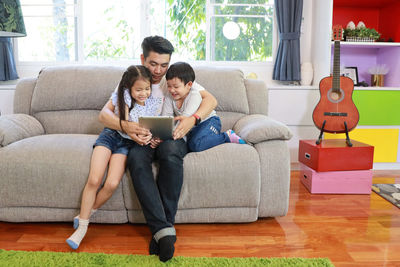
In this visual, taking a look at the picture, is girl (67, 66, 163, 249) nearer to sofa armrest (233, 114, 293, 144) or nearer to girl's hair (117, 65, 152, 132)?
girl's hair (117, 65, 152, 132)

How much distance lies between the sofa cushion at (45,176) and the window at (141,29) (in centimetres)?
203

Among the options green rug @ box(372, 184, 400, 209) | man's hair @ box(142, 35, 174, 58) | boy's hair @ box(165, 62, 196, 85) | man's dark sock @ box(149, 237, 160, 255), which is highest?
man's hair @ box(142, 35, 174, 58)

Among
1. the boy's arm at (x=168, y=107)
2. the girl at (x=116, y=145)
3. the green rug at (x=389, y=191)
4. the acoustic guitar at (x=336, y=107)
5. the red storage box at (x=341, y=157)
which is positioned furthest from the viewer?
the acoustic guitar at (x=336, y=107)

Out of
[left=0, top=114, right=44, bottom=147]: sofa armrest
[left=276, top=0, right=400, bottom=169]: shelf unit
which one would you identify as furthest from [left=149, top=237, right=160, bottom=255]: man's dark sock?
[left=276, top=0, right=400, bottom=169]: shelf unit

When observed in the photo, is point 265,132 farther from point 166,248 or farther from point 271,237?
point 166,248

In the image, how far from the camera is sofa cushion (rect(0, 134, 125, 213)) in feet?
5.81

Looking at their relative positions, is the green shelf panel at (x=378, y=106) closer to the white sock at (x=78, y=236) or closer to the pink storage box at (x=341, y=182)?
the pink storage box at (x=341, y=182)

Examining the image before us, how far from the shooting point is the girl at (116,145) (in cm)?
169

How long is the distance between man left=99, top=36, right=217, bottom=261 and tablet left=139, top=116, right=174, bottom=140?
0.04 m

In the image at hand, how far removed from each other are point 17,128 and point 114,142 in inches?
26.3

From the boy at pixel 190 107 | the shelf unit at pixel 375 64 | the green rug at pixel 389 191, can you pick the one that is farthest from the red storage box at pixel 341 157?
the boy at pixel 190 107

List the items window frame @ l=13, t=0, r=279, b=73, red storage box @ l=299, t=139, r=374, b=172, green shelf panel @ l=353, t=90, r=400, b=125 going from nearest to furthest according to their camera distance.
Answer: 1. red storage box @ l=299, t=139, r=374, b=172
2. green shelf panel @ l=353, t=90, r=400, b=125
3. window frame @ l=13, t=0, r=279, b=73

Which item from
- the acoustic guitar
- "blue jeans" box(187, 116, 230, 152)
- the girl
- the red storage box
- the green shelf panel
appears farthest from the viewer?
the green shelf panel

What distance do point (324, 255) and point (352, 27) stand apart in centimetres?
236
